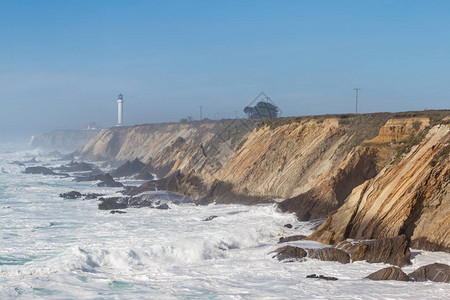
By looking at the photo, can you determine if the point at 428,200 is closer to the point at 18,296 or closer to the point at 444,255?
the point at 444,255

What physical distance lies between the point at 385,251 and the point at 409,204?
105 inches

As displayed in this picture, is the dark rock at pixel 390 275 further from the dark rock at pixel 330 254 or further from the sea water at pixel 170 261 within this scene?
the dark rock at pixel 330 254

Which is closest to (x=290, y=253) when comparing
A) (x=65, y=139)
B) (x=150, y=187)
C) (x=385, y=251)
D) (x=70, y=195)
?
(x=385, y=251)

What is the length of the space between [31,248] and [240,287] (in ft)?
34.8

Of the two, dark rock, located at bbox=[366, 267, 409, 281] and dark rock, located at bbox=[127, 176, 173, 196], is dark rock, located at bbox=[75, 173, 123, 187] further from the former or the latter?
dark rock, located at bbox=[366, 267, 409, 281]

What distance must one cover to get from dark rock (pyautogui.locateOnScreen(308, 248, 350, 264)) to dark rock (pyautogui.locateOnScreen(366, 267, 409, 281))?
7.22 feet

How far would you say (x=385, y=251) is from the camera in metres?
19.3

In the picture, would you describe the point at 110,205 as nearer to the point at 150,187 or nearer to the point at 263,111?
the point at 150,187

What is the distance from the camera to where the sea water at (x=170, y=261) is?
53.5 ft

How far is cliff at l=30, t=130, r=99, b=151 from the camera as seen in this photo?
509 feet

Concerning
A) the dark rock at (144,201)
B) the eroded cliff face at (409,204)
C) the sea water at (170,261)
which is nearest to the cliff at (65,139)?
the dark rock at (144,201)

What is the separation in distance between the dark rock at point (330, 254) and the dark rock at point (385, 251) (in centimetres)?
30

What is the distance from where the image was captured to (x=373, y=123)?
36.3 m

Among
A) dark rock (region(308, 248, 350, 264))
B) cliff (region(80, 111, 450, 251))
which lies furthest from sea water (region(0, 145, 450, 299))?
cliff (region(80, 111, 450, 251))
